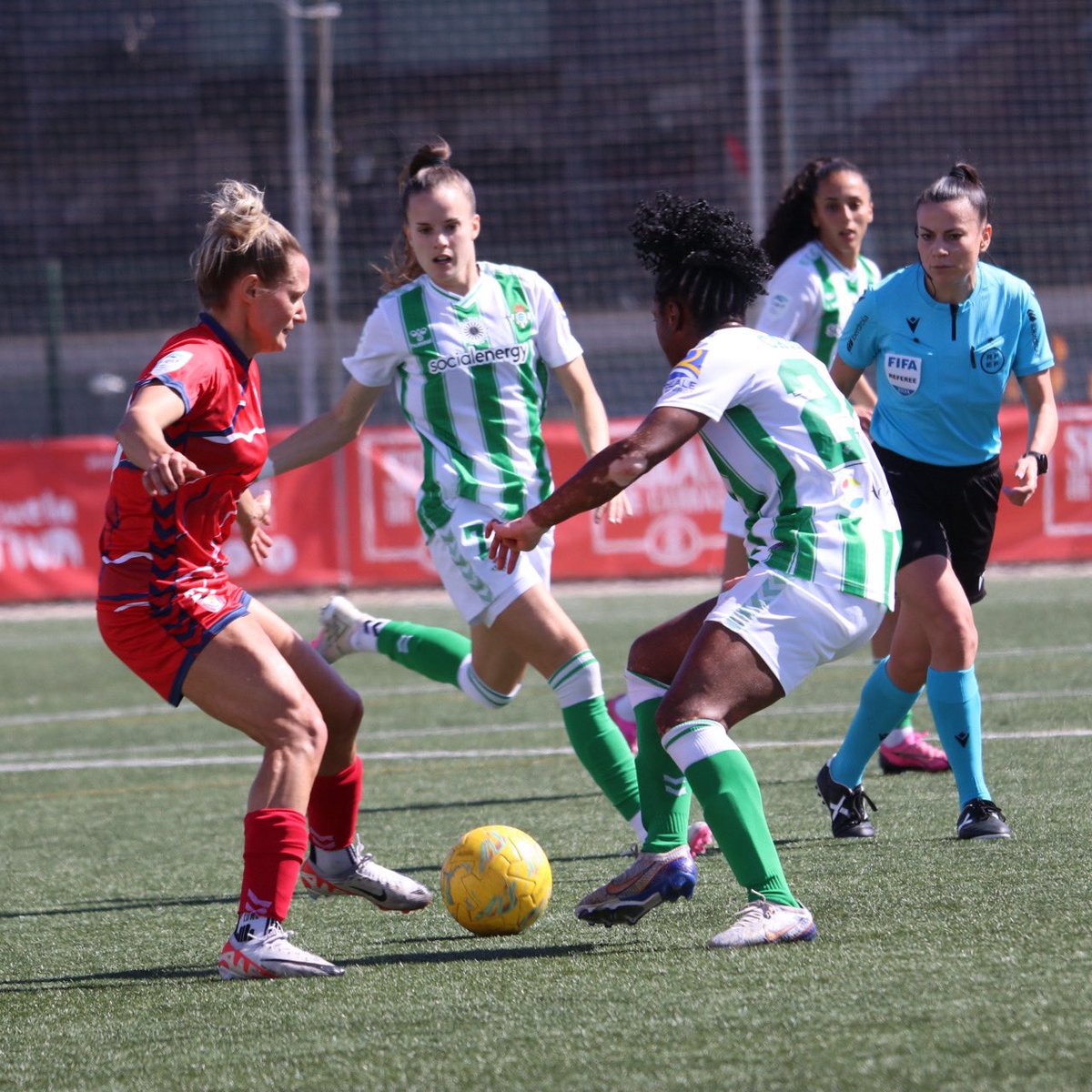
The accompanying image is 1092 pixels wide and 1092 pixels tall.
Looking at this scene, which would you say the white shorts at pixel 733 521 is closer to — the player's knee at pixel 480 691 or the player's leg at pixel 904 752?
the player's leg at pixel 904 752

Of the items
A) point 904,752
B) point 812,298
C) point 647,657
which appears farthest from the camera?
point 812,298

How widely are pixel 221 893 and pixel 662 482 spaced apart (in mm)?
10352

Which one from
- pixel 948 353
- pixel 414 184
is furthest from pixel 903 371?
pixel 414 184

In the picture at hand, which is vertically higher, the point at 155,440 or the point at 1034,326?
the point at 1034,326

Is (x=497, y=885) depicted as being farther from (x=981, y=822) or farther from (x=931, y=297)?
(x=931, y=297)

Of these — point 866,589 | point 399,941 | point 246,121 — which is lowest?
point 399,941

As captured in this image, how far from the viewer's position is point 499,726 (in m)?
8.48

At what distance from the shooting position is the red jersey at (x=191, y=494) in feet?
13.0

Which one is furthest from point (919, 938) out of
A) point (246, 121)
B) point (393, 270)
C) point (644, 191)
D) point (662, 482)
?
point (246, 121)

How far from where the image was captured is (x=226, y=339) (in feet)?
13.5

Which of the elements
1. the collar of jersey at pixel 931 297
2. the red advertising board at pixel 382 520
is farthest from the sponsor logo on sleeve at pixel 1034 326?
the red advertising board at pixel 382 520

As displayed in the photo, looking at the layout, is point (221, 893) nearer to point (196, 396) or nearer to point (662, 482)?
point (196, 396)

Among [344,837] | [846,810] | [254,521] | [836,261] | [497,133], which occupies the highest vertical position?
[497,133]

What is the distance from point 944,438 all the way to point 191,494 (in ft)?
8.14
